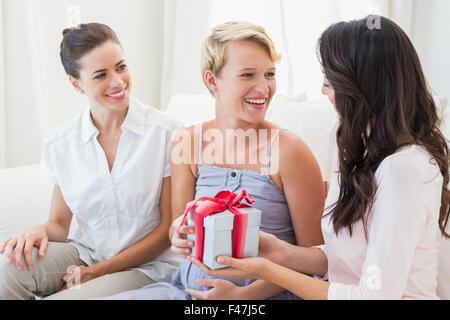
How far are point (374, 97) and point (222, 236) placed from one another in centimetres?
39

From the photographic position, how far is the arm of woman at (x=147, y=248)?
128 cm

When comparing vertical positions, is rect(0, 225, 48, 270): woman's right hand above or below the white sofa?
below

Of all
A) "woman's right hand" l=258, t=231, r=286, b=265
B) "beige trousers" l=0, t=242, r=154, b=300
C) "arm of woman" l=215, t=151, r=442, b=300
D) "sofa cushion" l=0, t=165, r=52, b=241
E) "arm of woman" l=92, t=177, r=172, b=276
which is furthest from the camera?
Answer: "sofa cushion" l=0, t=165, r=52, b=241

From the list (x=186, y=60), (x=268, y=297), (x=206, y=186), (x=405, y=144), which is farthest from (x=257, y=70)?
(x=186, y=60)

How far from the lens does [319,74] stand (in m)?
1.88

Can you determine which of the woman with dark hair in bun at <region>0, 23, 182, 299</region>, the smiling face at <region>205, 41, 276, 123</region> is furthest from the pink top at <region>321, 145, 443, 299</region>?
the woman with dark hair in bun at <region>0, 23, 182, 299</region>

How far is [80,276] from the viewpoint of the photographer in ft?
4.10

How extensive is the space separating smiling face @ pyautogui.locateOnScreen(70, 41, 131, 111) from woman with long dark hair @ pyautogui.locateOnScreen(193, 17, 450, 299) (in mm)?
605

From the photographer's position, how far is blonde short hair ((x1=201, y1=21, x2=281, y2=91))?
44.0 inches

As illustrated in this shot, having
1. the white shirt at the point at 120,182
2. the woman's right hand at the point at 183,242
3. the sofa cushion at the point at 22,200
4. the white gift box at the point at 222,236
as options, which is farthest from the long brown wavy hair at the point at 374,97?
the sofa cushion at the point at 22,200

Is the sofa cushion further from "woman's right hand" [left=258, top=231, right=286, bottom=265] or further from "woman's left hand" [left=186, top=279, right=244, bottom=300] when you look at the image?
"woman's right hand" [left=258, top=231, right=286, bottom=265]

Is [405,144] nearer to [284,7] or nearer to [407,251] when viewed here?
[407,251]

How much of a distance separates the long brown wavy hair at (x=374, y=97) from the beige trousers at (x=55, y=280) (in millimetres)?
629

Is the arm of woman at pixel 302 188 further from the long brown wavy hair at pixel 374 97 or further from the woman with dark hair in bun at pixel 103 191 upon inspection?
the woman with dark hair in bun at pixel 103 191
